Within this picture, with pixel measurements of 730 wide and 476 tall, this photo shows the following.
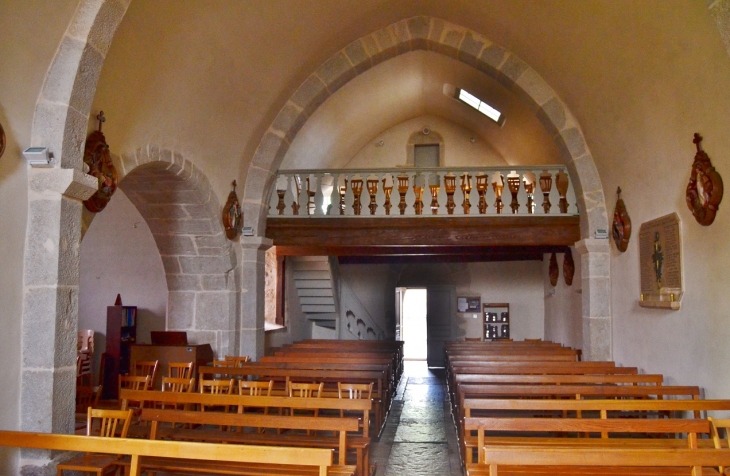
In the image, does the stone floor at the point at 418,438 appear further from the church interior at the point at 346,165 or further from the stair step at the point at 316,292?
the stair step at the point at 316,292

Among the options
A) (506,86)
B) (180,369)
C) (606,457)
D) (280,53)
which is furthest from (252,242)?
(606,457)

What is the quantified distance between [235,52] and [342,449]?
473 centimetres

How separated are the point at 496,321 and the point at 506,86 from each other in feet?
20.8

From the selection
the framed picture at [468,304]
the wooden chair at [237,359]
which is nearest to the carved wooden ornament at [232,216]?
the wooden chair at [237,359]

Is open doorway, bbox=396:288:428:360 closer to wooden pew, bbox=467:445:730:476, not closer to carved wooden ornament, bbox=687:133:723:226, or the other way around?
carved wooden ornament, bbox=687:133:723:226

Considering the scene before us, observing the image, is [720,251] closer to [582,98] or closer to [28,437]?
[582,98]

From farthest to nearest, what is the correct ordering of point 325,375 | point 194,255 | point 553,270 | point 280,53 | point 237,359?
point 553,270 → point 194,255 → point 237,359 → point 280,53 → point 325,375

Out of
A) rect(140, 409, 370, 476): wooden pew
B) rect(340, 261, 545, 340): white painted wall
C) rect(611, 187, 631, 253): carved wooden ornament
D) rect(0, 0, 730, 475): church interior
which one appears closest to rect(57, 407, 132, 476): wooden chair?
rect(140, 409, 370, 476): wooden pew

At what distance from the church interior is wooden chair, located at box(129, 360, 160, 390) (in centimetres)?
106

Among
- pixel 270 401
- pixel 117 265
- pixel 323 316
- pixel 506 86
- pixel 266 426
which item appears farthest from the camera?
pixel 323 316

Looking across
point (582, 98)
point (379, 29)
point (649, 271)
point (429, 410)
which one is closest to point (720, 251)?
point (649, 271)

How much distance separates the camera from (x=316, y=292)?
1338 centimetres

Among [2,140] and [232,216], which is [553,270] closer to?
[232,216]

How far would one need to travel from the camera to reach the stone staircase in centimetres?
1289
